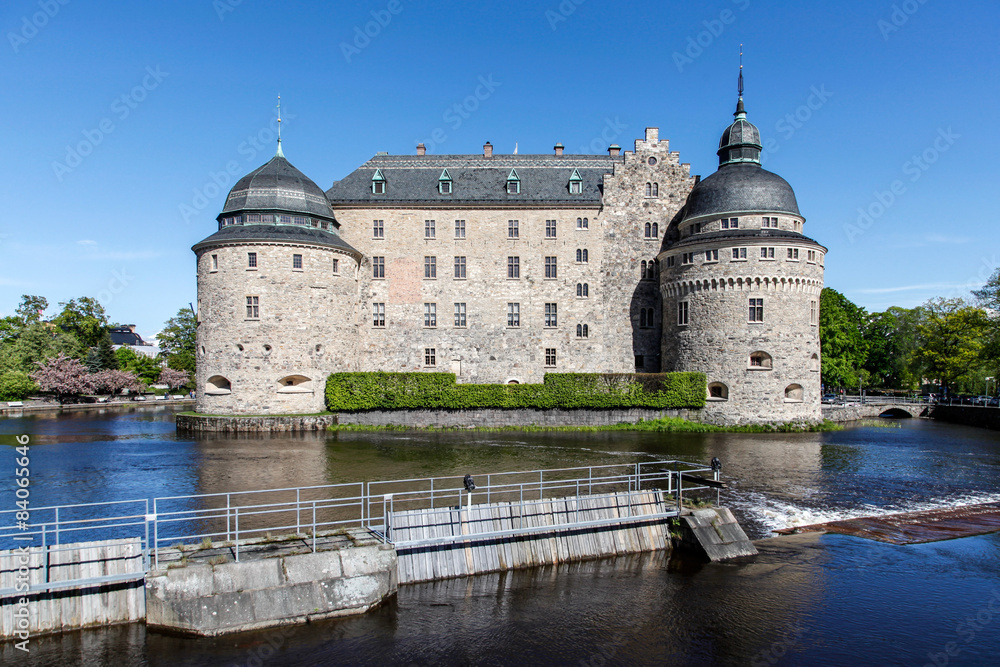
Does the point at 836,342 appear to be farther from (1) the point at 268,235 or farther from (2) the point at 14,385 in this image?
(2) the point at 14,385

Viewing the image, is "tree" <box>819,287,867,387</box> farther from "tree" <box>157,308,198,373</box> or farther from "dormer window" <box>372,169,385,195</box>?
"tree" <box>157,308,198,373</box>

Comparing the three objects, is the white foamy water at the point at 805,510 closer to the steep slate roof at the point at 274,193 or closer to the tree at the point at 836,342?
the steep slate roof at the point at 274,193

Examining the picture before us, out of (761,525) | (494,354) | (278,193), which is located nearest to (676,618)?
(761,525)

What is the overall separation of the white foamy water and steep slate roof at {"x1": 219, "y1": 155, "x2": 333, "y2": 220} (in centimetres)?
3221

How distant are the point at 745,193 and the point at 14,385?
217 ft

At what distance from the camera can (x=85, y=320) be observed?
A: 65688 millimetres

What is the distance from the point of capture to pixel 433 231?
44656 mm

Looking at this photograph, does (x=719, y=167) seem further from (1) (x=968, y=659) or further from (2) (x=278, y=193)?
(1) (x=968, y=659)

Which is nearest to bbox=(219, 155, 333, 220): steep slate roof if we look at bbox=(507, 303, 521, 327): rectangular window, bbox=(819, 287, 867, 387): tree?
bbox=(507, 303, 521, 327): rectangular window

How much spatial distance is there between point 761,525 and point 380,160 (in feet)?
129

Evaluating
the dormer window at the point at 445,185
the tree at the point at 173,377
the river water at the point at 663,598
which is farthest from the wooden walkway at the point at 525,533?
the tree at the point at 173,377

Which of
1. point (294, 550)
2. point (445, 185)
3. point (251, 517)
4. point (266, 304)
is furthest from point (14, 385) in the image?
point (294, 550)

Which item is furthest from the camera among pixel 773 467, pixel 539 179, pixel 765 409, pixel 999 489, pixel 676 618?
pixel 539 179

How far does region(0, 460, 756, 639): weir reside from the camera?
11.2 meters
